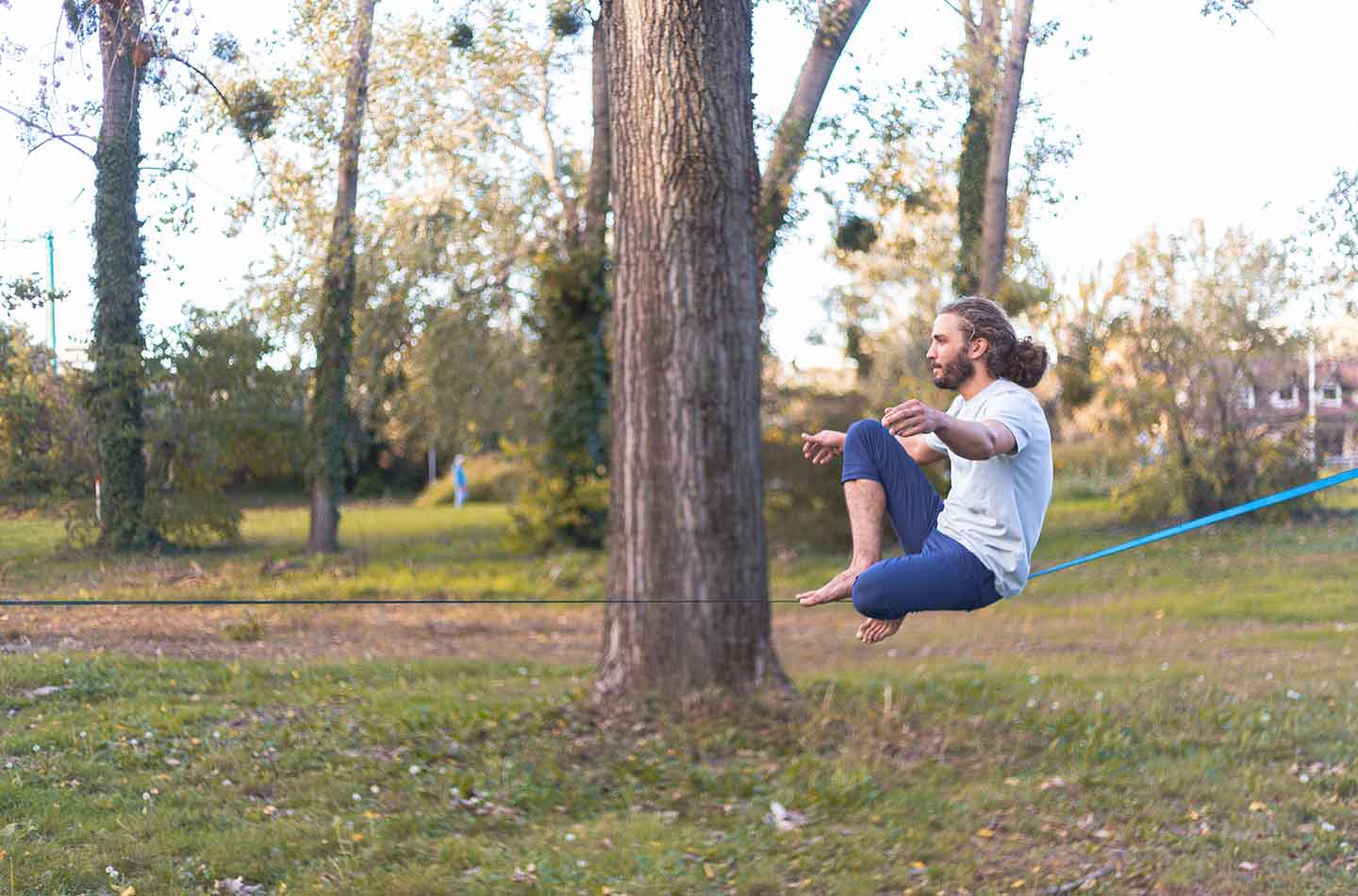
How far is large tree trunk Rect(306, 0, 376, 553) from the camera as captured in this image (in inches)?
498

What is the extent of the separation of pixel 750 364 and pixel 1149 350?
13.4 meters

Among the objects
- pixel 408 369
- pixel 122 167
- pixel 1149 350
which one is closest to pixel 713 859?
pixel 122 167

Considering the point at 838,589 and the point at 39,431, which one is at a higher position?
the point at 39,431

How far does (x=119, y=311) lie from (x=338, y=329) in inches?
195

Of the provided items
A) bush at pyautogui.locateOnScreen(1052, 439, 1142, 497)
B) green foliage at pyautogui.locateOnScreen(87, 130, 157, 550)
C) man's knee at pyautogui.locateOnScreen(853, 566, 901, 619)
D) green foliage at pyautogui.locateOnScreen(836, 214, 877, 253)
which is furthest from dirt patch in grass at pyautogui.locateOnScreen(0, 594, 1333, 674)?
bush at pyautogui.locateOnScreen(1052, 439, 1142, 497)

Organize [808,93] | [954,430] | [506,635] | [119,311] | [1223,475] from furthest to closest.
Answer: [1223,475] < [506,635] < [808,93] < [119,311] < [954,430]

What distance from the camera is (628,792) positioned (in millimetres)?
7414

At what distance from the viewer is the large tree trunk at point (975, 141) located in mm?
12352

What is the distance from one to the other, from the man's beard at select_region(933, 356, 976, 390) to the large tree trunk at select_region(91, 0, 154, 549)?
6389mm

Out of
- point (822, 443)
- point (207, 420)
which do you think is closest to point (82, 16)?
point (207, 420)

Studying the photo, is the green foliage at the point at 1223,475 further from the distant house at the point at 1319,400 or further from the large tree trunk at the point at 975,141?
the large tree trunk at the point at 975,141

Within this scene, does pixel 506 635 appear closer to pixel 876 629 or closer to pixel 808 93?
pixel 808 93

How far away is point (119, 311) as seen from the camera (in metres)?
9.05

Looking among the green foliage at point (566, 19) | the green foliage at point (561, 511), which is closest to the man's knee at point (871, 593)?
the green foliage at point (566, 19)
